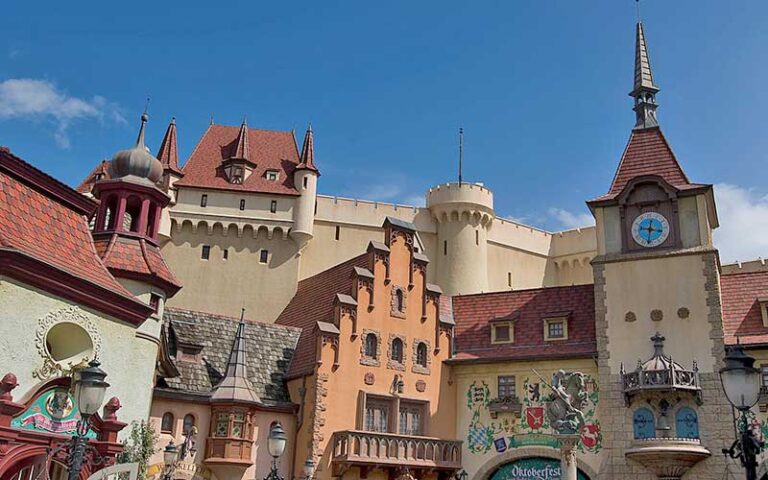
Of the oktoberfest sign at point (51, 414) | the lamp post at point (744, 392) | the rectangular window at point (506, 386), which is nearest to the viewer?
the lamp post at point (744, 392)

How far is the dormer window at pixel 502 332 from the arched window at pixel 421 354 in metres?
3.22

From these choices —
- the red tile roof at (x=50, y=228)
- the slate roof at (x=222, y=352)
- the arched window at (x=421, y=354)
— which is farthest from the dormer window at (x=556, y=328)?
the red tile roof at (x=50, y=228)

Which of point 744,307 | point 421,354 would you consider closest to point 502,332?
point 421,354

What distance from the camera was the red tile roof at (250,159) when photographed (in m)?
52.2

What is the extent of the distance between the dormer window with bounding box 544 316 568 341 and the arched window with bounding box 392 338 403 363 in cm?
634

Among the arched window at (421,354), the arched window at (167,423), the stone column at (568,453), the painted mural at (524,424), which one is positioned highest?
the arched window at (421,354)

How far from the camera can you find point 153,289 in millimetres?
27938

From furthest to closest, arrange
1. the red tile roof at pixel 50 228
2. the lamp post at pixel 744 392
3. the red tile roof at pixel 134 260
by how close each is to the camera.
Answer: the red tile roof at pixel 134 260 → the red tile roof at pixel 50 228 → the lamp post at pixel 744 392

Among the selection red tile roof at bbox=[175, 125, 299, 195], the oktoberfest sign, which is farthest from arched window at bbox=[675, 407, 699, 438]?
red tile roof at bbox=[175, 125, 299, 195]

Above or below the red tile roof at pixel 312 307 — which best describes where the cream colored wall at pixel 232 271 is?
above

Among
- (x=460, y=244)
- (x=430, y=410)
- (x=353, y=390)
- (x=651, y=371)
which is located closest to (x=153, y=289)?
(x=353, y=390)

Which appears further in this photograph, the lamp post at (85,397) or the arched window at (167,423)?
the arched window at (167,423)

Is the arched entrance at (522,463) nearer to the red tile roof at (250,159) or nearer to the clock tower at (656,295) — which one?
the clock tower at (656,295)

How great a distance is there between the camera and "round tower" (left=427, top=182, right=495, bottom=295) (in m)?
57.9
